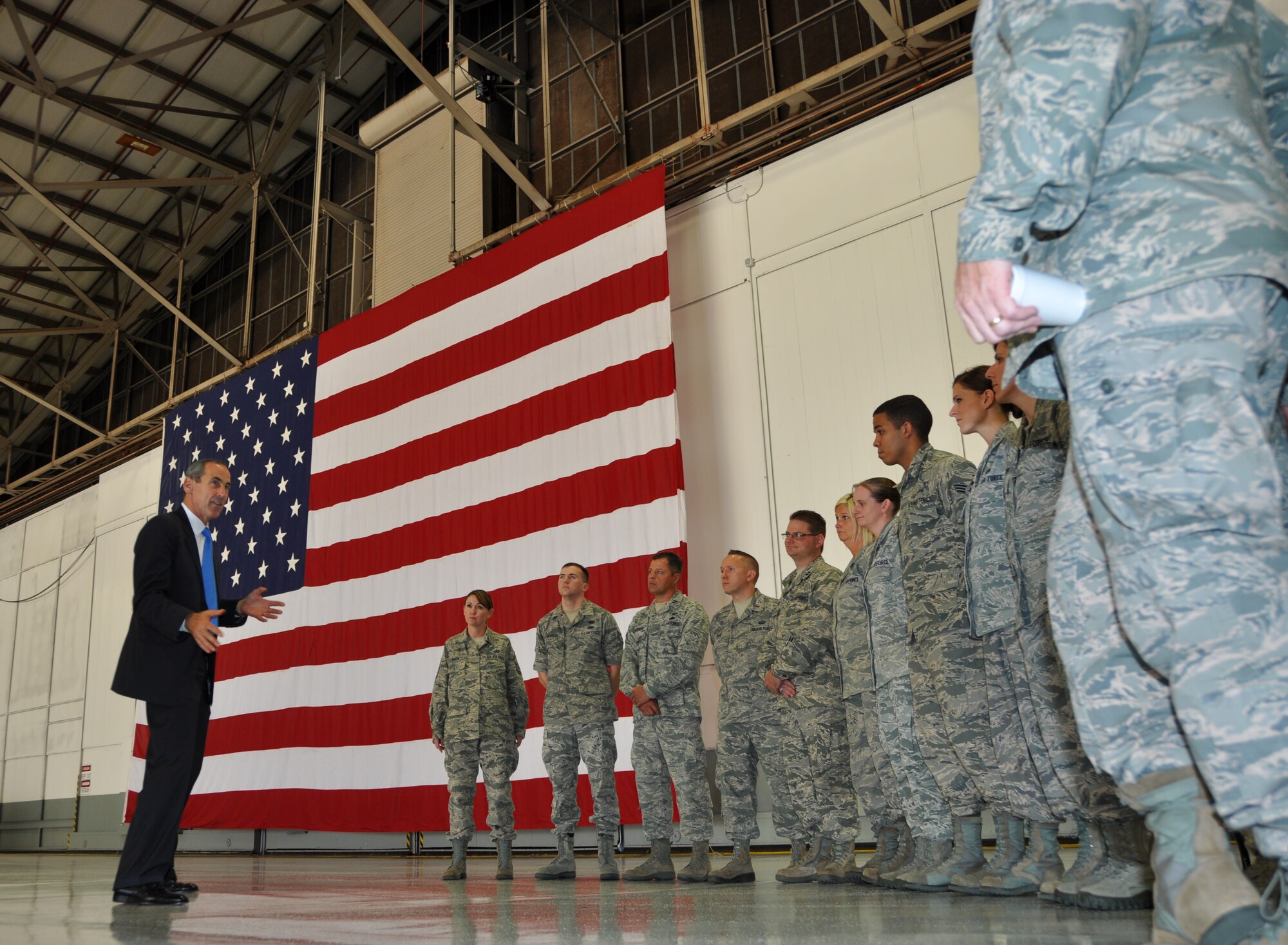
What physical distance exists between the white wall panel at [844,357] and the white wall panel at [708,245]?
35 cm

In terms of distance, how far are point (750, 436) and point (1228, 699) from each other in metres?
4.88

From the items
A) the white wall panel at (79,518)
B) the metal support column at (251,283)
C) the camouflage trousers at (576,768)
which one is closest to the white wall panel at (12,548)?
the white wall panel at (79,518)

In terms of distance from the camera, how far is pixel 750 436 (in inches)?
229

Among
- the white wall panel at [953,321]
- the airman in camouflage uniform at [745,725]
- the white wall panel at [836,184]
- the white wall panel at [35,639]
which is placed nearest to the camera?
the airman in camouflage uniform at [745,725]

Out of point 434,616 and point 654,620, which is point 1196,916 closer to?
point 654,620

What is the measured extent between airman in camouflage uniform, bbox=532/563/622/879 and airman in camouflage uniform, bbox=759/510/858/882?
93 cm

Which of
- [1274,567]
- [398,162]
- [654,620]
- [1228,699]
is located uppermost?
[398,162]

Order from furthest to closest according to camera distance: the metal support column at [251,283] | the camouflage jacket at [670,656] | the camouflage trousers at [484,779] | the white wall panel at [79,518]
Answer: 1. the white wall panel at [79,518]
2. the metal support column at [251,283]
3. the camouflage trousers at [484,779]
4. the camouflage jacket at [670,656]

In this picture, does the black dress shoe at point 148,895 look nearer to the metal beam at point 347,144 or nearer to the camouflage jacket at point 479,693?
the camouflage jacket at point 479,693

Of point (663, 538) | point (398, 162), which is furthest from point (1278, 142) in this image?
point (398, 162)

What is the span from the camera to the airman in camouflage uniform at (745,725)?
11.8ft

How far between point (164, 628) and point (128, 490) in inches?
346

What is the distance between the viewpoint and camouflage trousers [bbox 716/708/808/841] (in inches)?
142

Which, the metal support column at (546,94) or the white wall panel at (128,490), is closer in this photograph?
the metal support column at (546,94)
